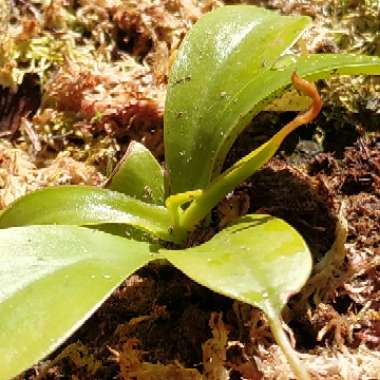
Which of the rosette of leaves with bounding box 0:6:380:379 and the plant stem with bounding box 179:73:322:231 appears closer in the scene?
the rosette of leaves with bounding box 0:6:380:379

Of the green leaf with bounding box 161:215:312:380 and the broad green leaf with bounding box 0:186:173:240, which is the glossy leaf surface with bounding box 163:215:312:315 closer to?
the green leaf with bounding box 161:215:312:380

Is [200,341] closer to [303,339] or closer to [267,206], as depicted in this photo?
[303,339]

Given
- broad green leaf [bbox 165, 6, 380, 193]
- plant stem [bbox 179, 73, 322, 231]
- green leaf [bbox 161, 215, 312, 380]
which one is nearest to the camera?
green leaf [bbox 161, 215, 312, 380]

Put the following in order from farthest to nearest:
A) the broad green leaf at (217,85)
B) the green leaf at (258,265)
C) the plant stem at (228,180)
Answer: the broad green leaf at (217,85) < the plant stem at (228,180) < the green leaf at (258,265)

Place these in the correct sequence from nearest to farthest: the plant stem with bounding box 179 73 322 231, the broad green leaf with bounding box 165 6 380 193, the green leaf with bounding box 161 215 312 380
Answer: the green leaf with bounding box 161 215 312 380
the plant stem with bounding box 179 73 322 231
the broad green leaf with bounding box 165 6 380 193

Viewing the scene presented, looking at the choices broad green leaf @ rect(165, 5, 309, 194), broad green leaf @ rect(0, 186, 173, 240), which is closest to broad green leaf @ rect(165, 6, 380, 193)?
broad green leaf @ rect(165, 5, 309, 194)

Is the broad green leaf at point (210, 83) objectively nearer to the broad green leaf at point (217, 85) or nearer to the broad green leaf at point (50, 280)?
the broad green leaf at point (217, 85)

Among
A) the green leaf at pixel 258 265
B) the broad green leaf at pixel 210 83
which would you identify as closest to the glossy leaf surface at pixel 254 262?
the green leaf at pixel 258 265
